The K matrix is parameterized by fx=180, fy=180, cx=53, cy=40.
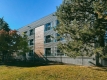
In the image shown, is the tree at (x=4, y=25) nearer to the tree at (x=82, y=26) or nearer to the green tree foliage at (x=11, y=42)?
the green tree foliage at (x=11, y=42)

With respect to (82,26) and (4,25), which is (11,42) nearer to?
(4,25)

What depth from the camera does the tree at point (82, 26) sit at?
1833 centimetres

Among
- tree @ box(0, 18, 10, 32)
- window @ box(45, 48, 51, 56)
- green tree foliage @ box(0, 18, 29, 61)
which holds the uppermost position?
tree @ box(0, 18, 10, 32)

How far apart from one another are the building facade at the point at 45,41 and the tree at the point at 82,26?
10.1 meters

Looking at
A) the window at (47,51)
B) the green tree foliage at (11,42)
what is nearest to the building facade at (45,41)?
the window at (47,51)

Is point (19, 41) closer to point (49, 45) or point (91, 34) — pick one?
point (49, 45)

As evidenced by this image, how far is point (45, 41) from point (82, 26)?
776 inches

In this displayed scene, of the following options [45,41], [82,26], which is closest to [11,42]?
[45,41]

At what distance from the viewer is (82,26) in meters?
19.8

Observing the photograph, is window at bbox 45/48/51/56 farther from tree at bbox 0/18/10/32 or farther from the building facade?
tree at bbox 0/18/10/32

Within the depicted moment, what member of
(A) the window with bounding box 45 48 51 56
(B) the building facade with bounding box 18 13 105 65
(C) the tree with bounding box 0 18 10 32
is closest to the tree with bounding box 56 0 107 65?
(B) the building facade with bounding box 18 13 105 65

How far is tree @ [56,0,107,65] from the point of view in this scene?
18328mm

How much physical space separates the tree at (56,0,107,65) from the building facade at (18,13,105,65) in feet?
33.3

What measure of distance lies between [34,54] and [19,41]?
762 centimetres
